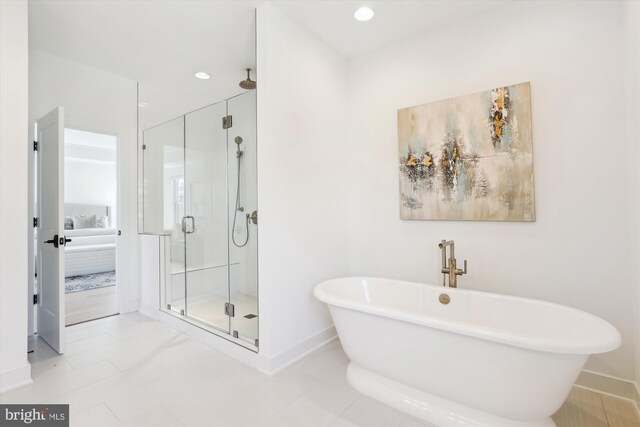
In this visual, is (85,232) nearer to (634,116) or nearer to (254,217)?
(254,217)

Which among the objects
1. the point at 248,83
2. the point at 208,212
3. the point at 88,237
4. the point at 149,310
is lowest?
the point at 149,310

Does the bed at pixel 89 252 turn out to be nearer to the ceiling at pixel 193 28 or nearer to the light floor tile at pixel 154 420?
the ceiling at pixel 193 28

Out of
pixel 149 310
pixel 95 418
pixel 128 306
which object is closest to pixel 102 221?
pixel 128 306

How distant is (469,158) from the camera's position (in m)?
2.29

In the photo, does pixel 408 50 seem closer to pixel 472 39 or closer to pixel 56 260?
pixel 472 39

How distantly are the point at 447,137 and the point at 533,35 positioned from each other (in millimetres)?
851

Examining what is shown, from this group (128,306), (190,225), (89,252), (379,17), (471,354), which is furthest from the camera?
(89,252)

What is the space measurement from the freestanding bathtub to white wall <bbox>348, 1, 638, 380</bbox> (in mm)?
350

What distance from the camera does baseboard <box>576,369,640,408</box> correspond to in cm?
176

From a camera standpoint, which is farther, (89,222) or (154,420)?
(89,222)

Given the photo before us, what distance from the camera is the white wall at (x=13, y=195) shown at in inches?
74.3

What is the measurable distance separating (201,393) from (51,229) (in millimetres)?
1951

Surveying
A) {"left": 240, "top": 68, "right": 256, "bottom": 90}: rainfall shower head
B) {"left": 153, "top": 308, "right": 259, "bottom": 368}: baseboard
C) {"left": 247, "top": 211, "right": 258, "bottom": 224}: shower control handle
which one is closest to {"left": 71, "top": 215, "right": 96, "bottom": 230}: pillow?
{"left": 153, "top": 308, "right": 259, "bottom": 368}: baseboard

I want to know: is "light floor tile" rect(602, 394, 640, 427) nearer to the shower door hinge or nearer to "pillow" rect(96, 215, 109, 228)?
the shower door hinge
